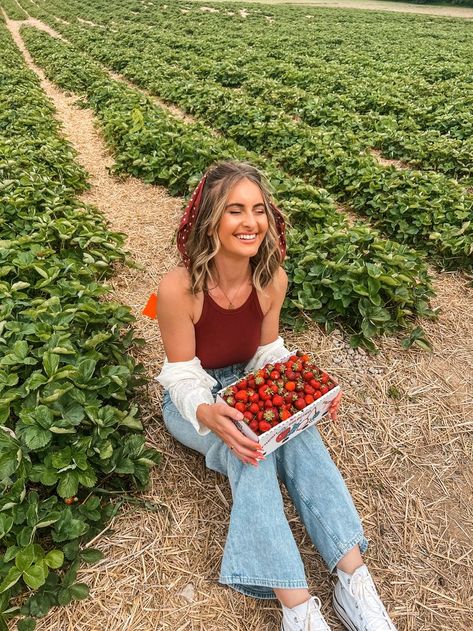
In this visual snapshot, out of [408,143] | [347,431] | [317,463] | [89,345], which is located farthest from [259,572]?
[408,143]

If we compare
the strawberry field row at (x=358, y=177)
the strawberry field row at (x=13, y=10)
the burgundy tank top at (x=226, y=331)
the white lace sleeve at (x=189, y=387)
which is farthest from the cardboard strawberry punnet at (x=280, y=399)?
the strawberry field row at (x=13, y=10)

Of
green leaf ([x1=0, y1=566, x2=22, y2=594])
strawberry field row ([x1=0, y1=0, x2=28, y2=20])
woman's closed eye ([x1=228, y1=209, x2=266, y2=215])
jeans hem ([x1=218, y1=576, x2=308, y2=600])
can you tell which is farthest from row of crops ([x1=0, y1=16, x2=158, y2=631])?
strawberry field row ([x1=0, y1=0, x2=28, y2=20])

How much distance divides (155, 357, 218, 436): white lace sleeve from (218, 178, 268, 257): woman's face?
2.12 ft

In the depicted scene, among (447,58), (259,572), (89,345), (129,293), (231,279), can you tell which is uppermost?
(447,58)

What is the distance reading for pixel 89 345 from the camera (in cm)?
268

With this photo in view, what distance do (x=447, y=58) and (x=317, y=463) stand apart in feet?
58.8

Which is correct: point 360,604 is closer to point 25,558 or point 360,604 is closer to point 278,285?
point 25,558

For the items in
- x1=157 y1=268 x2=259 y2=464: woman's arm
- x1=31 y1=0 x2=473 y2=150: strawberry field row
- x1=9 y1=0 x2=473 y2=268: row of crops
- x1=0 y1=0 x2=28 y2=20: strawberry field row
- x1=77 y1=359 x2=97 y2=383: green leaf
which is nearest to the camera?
x1=157 y1=268 x2=259 y2=464: woman's arm

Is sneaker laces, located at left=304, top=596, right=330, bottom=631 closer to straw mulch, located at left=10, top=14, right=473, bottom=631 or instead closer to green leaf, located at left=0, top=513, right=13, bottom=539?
straw mulch, located at left=10, top=14, right=473, bottom=631

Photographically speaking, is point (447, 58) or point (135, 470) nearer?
point (135, 470)

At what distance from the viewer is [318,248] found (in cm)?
393

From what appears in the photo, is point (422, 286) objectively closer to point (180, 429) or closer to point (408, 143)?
point (180, 429)

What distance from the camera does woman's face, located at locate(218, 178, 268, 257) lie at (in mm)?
2094

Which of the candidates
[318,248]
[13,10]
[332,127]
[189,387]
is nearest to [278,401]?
[189,387]
